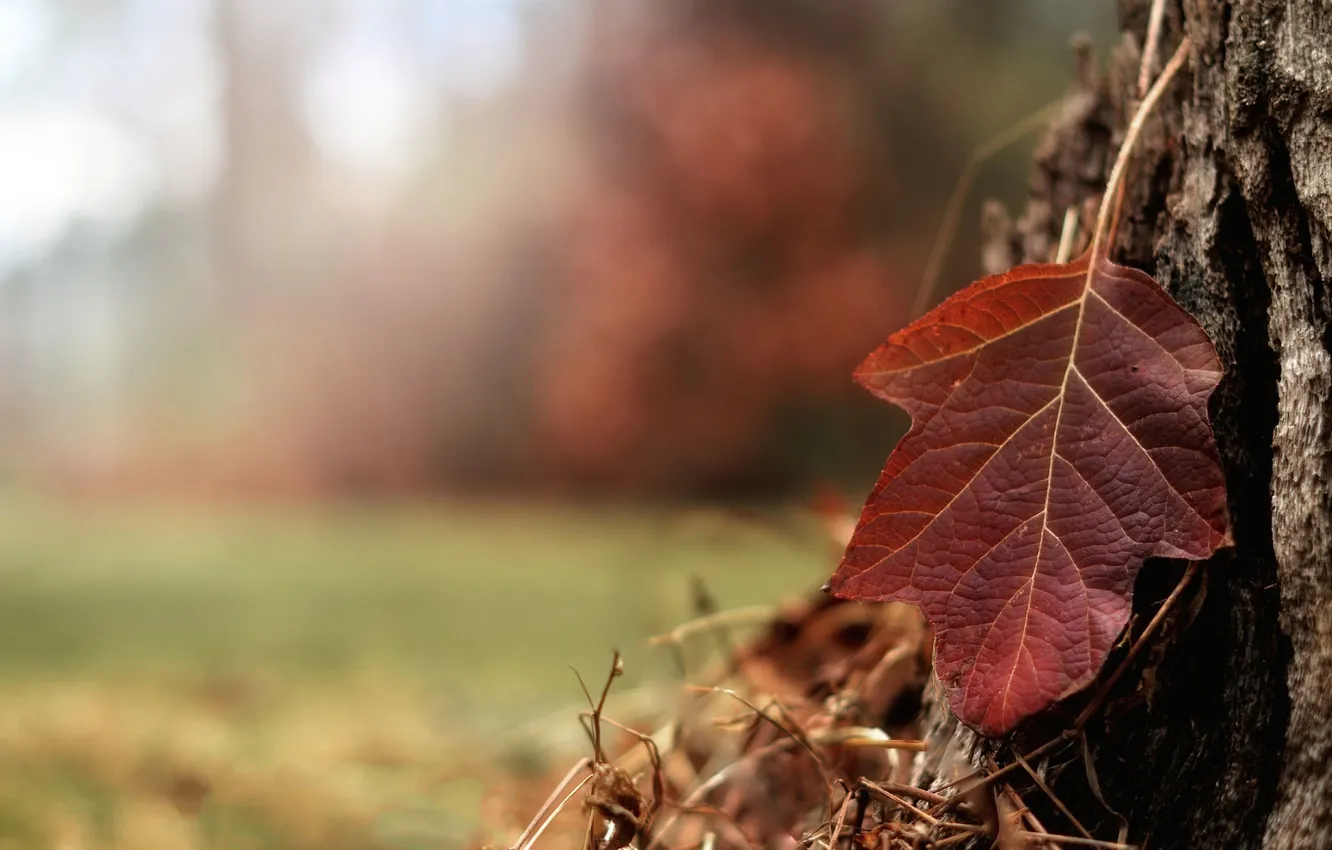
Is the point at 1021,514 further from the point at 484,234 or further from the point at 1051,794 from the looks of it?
the point at 484,234

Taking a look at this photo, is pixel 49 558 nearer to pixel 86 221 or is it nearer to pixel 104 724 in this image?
pixel 86 221

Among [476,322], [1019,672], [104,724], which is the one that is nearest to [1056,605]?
[1019,672]

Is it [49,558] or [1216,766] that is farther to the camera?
[49,558]

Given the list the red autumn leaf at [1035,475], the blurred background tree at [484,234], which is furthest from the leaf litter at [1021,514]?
the blurred background tree at [484,234]

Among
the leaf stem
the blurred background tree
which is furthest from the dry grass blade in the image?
the blurred background tree

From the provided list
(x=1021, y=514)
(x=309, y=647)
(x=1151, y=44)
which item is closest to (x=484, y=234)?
(x=309, y=647)

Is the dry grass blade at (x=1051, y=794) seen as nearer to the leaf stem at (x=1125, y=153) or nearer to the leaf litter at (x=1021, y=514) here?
the leaf litter at (x=1021, y=514)
